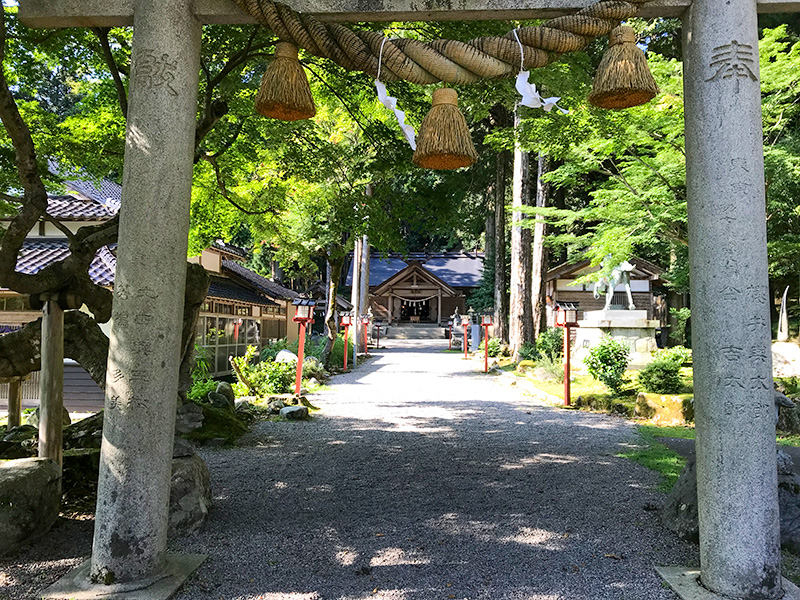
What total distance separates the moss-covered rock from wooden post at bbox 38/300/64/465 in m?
2.79

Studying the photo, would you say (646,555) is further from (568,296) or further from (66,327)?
(568,296)

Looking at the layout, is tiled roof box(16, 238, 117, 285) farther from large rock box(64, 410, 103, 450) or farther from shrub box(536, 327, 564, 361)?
shrub box(536, 327, 564, 361)

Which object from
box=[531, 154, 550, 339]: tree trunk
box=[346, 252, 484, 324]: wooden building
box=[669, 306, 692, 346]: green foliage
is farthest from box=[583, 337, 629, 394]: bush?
box=[346, 252, 484, 324]: wooden building

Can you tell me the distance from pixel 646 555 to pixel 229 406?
623cm

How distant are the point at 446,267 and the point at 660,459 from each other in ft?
113

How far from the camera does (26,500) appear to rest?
3244 mm

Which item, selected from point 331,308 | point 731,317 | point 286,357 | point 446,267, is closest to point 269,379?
point 286,357

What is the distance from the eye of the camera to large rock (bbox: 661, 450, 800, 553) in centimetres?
337

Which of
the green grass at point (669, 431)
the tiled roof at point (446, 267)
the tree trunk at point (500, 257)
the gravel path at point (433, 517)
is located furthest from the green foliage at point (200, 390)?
the tiled roof at point (446, 267)

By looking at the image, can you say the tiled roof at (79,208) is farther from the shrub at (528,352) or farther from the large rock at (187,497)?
the shrub at (528,352)

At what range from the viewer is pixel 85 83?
6719 mm

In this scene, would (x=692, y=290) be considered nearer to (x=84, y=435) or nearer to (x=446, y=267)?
(x=84, y=435)

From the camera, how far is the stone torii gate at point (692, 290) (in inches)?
102

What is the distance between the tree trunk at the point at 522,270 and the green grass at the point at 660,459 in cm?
979
